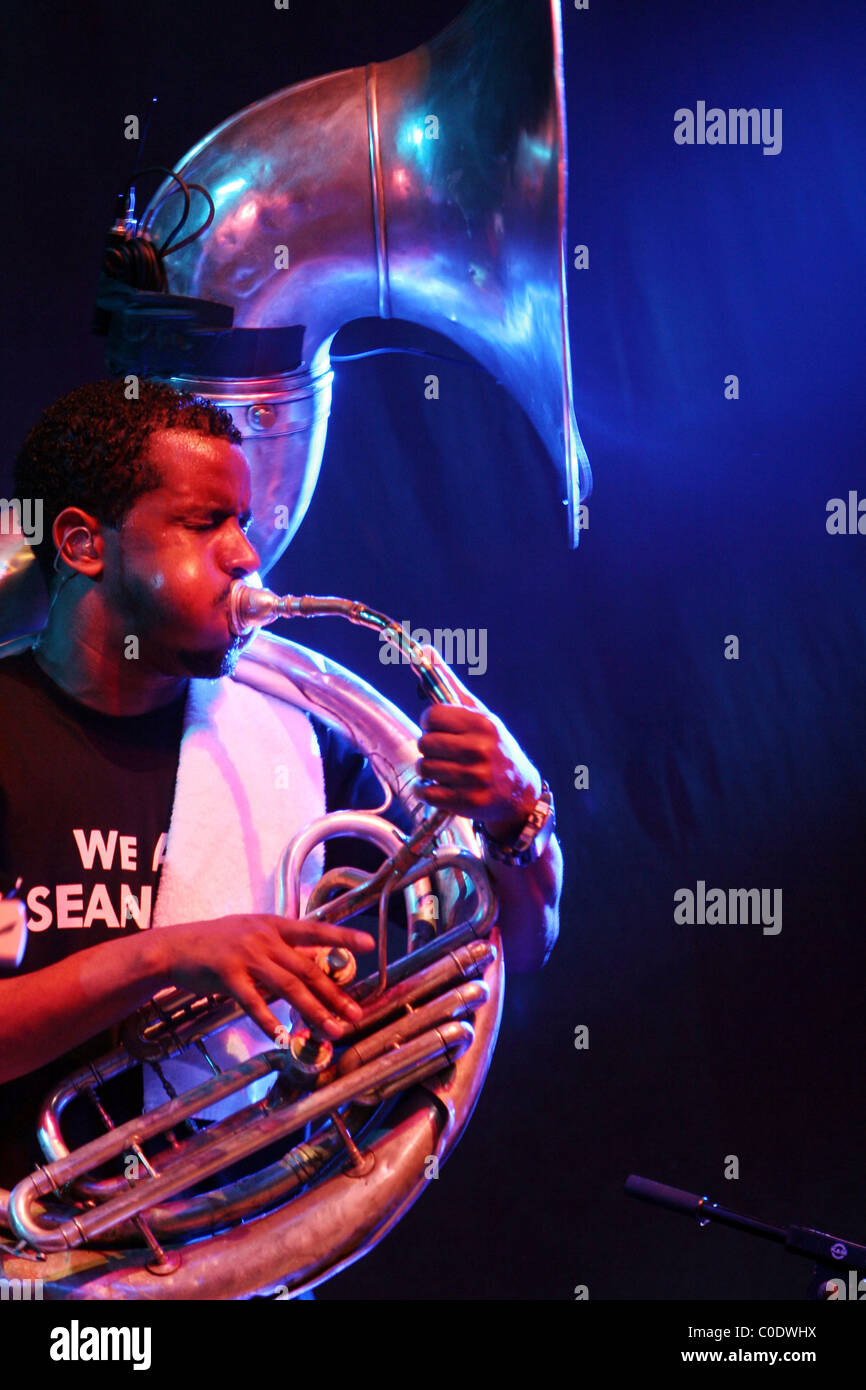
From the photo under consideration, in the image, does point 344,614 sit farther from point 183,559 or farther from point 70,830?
point 70,830

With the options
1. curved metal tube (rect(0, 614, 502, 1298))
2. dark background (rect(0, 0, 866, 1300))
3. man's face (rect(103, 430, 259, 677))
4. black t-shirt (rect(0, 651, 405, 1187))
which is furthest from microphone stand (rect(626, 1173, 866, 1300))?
dark background (rect(0, 0, 866, 1300))

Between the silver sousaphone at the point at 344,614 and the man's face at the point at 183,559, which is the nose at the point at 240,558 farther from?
the silver sousaphone at the point at 344,614

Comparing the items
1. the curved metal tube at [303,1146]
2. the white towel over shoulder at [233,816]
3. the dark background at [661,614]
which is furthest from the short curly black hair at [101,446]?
the dark background at [661,614]

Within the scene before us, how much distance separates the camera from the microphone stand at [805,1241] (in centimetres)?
142

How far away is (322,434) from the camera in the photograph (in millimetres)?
1953

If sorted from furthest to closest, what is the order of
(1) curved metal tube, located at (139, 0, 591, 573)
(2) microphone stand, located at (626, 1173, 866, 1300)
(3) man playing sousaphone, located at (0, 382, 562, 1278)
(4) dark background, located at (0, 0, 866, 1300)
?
(4) dark background, located at (0, 0, 866, 1300)
(1) curved metal tube, located at (139, 0, 591, 573)
(3) man playing sousaphone, located at (0, 382, 562, 1278)
(2) microphone stand, located at (626, 1173, 866, 1300)

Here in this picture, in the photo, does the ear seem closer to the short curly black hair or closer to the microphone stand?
the short curly black hair

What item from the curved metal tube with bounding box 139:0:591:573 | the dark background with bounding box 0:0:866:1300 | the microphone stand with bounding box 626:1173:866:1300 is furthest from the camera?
the dark background with bounding box 0:0:866:1300

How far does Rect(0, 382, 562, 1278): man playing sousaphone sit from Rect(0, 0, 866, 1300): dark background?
0.97 meters

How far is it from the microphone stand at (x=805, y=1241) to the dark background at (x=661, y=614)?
1162mm

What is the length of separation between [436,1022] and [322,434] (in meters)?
0.86

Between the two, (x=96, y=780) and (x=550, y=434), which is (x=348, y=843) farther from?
(x=550, y=434)

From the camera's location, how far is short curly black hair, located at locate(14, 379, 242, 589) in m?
1.60

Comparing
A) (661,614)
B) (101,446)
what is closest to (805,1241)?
(101,446)
